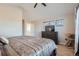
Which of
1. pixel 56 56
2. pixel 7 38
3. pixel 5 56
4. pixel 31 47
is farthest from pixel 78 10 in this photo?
pixel 5 56

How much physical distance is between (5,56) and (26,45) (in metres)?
0.32

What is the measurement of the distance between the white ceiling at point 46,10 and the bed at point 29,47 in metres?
0.33

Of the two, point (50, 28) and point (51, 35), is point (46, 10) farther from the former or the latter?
point (51, 35)

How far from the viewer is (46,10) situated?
5.31 ft

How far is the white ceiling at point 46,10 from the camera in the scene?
155 centimetres

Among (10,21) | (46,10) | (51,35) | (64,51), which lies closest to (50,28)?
(51,35)

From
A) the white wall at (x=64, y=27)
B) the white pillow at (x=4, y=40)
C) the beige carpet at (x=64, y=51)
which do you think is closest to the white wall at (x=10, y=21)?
the white pillow at (x=4, y=40)

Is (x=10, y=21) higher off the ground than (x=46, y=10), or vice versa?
(x=46, y=10)

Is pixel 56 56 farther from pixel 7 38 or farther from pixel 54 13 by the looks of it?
pixel 7 38

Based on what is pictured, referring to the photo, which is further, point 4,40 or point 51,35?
point 51,35

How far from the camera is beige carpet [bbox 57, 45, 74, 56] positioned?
155cm

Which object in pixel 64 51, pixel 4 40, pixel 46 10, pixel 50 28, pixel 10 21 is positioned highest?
pixel 46 10

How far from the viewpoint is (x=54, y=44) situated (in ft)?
5.33

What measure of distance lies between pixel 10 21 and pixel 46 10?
0.54 metres
